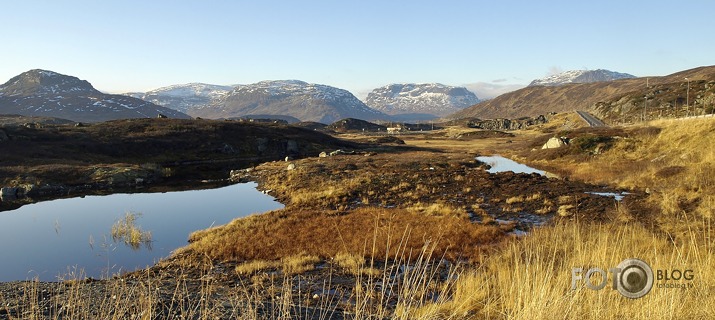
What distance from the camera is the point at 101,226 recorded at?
1099 inches

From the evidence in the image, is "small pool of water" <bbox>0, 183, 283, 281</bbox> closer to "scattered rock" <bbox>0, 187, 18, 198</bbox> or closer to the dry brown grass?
the dry brown grass

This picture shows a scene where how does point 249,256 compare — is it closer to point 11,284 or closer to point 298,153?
point 11,284

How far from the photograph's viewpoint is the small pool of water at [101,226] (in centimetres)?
1939

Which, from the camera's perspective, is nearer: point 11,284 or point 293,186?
point 11,284

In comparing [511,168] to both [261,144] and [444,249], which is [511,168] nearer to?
[444,249]

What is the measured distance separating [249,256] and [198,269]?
2.37 meters

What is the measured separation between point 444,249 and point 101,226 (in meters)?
24.0

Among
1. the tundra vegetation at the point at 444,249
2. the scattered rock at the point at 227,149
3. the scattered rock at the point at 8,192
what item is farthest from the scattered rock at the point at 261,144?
the scattered rock at the point at 8,192

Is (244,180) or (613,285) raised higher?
(613,285)

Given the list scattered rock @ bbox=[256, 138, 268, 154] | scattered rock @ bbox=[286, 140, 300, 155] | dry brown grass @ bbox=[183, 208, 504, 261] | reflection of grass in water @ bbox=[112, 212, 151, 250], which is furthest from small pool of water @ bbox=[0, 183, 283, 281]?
scattered rock @ bbox=[286, 140, 300, 155]

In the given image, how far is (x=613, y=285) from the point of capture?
6309 millimetres

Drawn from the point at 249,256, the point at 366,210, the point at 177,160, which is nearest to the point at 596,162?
the point at 366,210

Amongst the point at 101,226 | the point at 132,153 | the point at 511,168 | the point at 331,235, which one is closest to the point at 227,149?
the point at 132,153

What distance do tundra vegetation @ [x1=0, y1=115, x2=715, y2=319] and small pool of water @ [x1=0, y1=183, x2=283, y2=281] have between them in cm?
249
